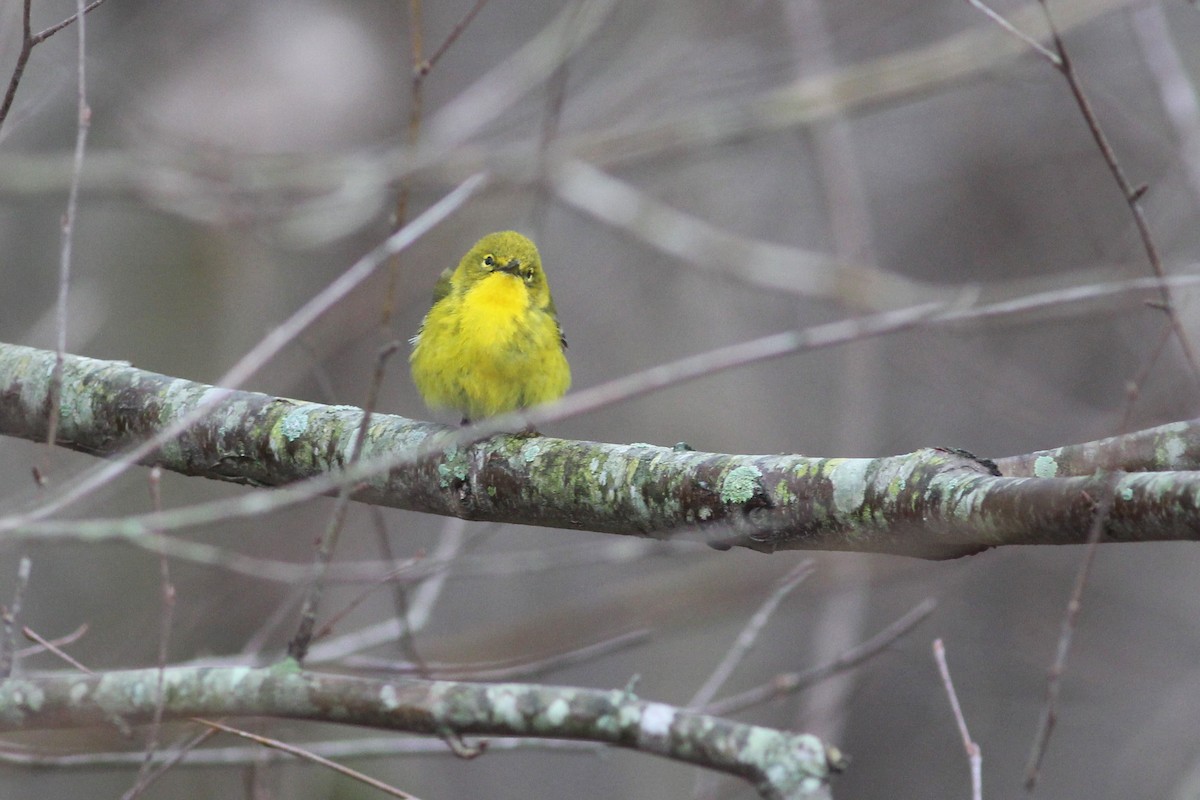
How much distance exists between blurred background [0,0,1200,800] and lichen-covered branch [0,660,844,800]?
4.90 feet

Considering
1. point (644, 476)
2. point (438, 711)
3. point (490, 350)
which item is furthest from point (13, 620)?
point (490, 350)

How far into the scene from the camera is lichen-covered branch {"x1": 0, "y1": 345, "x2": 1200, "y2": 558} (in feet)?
7.14

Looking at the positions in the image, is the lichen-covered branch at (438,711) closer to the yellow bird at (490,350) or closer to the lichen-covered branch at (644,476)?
the lichen-covered branch at (644,476)

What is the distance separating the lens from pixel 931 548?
2535 millimetres

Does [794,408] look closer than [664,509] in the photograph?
No

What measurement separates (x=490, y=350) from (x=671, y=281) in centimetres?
513

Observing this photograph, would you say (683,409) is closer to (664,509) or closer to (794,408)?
(794,408)

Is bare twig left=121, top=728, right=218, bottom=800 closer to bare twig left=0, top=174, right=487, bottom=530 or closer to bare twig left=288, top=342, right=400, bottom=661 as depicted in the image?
bare twig left=288, top=342, right=400, bottom=661

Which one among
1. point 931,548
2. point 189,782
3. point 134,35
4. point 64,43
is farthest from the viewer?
point 134,35

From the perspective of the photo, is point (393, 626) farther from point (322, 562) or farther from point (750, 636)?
point (322, 562)

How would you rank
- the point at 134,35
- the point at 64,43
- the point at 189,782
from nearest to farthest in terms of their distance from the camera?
the point at 189,782
the point at 64,43
the point at 134,35

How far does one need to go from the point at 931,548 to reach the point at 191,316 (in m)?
5.91

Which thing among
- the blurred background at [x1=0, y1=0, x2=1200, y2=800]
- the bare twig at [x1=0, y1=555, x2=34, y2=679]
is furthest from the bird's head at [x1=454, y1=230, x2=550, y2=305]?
the bare twig at [x1=0, y1=555, x2=34, y2=679]

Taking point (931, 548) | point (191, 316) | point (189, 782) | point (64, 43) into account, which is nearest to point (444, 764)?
point (189, 782)
